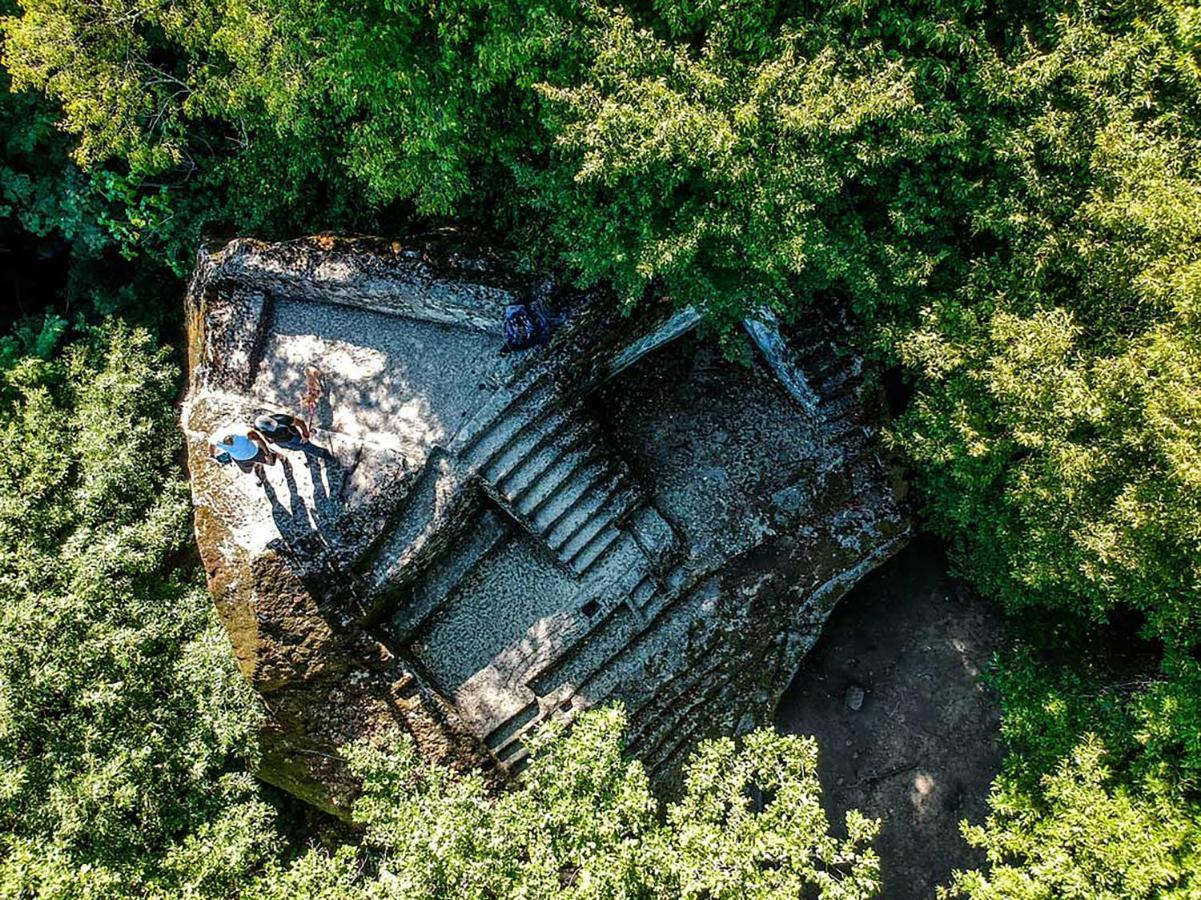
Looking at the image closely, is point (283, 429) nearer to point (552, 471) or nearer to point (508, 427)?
point (508, 427)

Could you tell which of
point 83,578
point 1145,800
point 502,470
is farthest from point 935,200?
point 83,578

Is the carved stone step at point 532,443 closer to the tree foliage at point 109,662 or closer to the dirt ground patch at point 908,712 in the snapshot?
the tree foliage at point 109,662

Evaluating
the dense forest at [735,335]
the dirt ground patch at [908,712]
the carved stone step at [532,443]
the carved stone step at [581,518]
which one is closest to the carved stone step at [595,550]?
the carved stone step at [581,518]

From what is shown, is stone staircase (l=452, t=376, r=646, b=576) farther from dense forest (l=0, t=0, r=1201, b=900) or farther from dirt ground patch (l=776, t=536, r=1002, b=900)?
dirt ground patch (l=776, t=536, r=1002, b=900)

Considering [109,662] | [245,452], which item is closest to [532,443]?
[245,452]

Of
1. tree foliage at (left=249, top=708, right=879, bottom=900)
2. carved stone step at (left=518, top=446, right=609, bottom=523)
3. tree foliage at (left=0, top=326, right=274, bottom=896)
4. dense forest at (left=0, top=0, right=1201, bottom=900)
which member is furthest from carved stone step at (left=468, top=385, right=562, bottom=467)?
tree foliage at (left=0, top=326, right=274, bottom=896)
